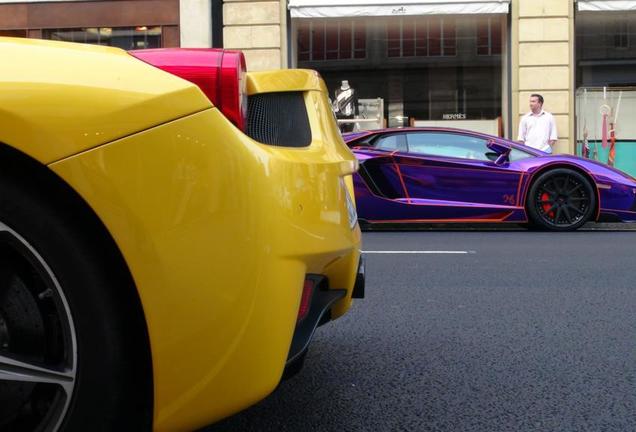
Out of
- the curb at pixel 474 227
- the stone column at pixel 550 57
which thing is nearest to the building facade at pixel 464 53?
the stone column at pixel 550 57

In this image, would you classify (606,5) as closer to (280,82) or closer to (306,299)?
(280,82)

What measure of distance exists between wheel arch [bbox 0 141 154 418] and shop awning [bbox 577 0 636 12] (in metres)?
13.9

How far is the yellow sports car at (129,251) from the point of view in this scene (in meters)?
1.70

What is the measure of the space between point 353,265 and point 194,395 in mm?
837

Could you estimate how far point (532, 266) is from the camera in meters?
5.94

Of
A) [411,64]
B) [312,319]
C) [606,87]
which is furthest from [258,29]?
[312,319]

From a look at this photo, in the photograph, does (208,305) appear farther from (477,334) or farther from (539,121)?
(539,121)

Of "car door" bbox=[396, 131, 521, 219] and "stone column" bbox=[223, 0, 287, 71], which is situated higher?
"stone column" bbox=[223, 0, 287, 71]

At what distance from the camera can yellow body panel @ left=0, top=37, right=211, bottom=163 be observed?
1685mm

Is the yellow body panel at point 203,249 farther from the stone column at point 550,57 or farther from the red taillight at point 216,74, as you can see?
the stone column at point 550,57

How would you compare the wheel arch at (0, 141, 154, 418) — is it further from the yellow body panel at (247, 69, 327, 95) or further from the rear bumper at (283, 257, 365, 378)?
the yellow body panel at (247, 69, 327, 95)

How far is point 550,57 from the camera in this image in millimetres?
14250

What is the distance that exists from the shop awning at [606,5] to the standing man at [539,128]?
3524mm

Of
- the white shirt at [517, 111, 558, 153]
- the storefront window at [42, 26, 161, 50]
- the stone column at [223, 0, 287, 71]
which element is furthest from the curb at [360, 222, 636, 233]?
the storefront window at [42, 26, 161, 50]
